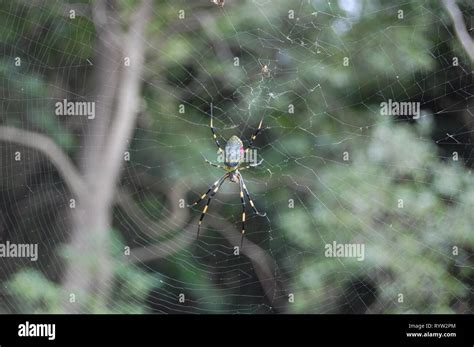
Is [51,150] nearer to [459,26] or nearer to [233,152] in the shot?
[233,152]

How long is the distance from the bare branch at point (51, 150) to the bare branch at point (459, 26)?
9.20ft

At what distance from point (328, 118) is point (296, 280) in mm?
1183

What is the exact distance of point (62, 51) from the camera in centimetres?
446

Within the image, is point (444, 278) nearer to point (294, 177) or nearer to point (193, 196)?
point (294, 177)

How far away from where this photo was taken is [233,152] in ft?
12.5

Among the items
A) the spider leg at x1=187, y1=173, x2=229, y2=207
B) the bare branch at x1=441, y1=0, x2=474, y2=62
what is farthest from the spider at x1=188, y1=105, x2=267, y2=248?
the bare branch at x1=441, y1=0, x2=474, y2=62

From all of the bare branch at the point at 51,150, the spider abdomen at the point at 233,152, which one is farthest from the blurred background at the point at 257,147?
the spider abdomen at the point at 233,152

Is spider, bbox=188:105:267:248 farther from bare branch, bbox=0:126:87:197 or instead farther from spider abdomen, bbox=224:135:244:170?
bare branch, bbox=0:126:87:197

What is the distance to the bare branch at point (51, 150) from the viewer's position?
441 cm

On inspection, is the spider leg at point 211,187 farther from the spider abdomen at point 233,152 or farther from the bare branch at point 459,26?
the bare branch at point 459,26

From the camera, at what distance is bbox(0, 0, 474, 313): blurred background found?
425 centimetres

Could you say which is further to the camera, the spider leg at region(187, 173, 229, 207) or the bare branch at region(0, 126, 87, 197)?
the bare branch at region(0, 126, 87, 197)

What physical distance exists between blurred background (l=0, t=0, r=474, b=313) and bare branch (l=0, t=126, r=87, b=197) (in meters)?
0.01

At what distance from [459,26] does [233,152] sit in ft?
5.98
